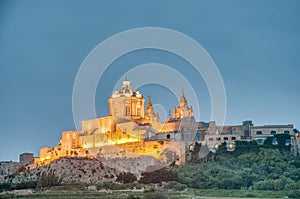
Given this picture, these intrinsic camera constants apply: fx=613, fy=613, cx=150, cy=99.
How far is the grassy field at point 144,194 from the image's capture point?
4384 cm

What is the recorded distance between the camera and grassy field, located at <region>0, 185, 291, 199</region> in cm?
4384

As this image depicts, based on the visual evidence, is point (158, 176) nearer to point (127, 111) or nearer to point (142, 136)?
point (142, 136)

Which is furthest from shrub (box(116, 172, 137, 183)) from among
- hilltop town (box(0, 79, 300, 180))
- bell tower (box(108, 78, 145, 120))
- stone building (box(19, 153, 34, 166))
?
stone building (box(19, 153, 34, 166))

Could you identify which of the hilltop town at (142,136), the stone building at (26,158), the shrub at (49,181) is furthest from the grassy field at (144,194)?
the stone building at (26,158)

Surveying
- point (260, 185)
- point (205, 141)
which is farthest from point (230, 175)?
point (205, 141)

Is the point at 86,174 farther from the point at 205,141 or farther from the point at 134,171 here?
the point at 205,141

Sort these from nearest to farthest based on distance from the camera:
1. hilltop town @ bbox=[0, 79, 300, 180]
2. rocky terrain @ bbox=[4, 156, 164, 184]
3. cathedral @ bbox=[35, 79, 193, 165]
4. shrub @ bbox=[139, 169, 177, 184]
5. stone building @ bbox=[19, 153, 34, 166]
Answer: shrub @ bbox=[139, 169, 177, 184] → rocky terrain @ bbox=[4, 156, 164, 184] → hilltop town @ bbox=[0, 79, 300, 180] → cathedral @ bbox=[35, 79, 193, 165] → stone building @ bbox=[19, 153, 34, 166]

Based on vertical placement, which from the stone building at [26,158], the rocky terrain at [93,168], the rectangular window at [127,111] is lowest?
the rocky terrain at [93,168]

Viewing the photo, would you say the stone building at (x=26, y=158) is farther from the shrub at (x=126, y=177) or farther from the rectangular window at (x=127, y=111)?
the shrub at (x=126, y=177)

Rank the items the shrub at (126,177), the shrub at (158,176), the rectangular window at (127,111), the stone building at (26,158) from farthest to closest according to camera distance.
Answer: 1. the stone building at (26,158)
2. the rectangular window at (127,111)
3. the shrub at (126,177)
4. the shrub at (158,176)

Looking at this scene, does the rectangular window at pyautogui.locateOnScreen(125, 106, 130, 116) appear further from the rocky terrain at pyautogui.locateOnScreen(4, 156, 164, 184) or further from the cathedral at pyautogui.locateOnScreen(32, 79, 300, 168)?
the rocky terrain at pyautogui.locateOnScreen(4, 156, 164, 184)

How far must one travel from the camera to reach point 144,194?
44438 mm

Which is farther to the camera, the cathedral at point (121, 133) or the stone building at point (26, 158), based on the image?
the stone building at point (26, 158)

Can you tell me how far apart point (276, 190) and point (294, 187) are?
1312 millimetres
